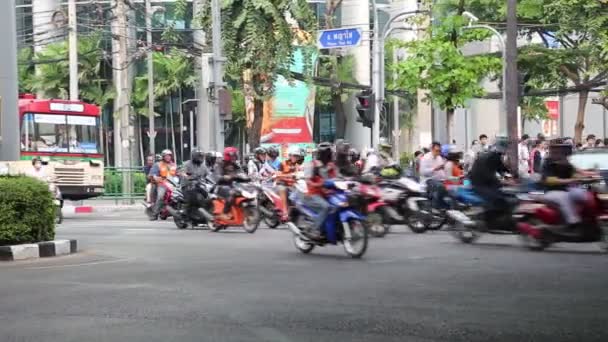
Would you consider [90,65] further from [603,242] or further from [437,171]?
[603,242]

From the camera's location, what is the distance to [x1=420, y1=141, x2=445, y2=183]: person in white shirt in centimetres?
1883

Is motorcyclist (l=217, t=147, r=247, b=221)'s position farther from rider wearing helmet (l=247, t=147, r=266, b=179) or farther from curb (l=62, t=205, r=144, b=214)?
curb (l=62, t=205, r=144, b=214)

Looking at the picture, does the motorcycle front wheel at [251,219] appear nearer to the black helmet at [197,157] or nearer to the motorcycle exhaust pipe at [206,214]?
the motorcycle exhaust pipe at [206,214]

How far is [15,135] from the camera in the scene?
669 inches

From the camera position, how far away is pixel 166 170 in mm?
23719

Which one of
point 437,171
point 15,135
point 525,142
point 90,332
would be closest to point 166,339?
point 90,332

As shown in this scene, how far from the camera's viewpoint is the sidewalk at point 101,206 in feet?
104

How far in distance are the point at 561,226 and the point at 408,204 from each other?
14.7ft

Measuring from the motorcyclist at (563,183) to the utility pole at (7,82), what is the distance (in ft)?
29.4

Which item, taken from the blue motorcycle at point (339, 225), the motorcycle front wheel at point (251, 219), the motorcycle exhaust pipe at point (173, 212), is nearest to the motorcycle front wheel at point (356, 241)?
the blue motorcycle at point (339, 225)

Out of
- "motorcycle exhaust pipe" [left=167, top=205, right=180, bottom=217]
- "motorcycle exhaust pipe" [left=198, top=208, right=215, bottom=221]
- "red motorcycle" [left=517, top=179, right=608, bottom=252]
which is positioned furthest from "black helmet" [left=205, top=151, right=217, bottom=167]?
"red motorcycle" [left=517, top=179, right=608, bottom=252]

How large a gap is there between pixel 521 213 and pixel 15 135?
867 centimetres

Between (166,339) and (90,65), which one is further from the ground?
(90,65)

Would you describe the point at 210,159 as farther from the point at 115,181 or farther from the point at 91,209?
the point at 115,181
